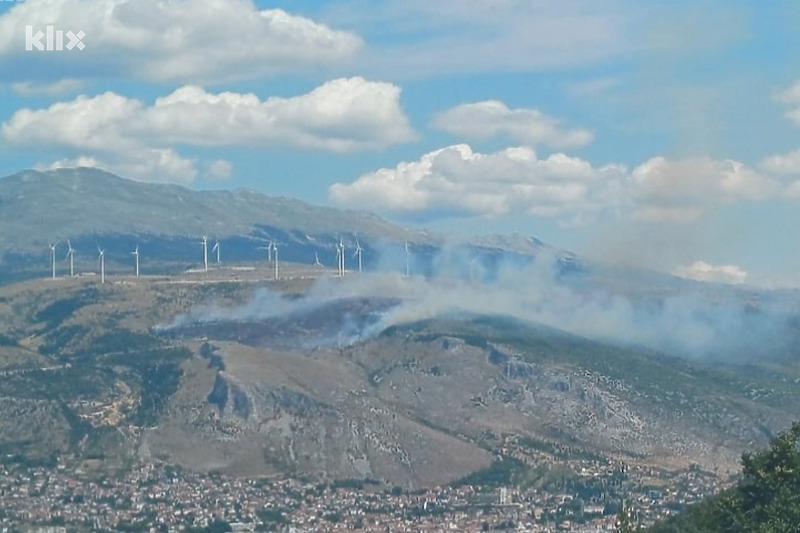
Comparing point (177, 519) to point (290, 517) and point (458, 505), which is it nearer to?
point (290, 517)

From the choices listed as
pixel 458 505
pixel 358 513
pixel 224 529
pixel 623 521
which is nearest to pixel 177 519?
pixel 224 529

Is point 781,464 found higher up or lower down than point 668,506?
higher up

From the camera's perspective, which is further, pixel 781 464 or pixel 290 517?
pixel 290 517

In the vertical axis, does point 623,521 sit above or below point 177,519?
above

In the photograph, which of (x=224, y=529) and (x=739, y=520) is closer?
(x=739, y=520)

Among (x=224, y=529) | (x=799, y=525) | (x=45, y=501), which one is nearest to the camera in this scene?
(x=799, y=525)

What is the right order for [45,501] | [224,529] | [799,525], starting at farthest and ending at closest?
1. [45,501]
2. [224,529]
3. [799,525]

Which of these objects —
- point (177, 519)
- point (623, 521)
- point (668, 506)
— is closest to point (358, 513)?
point (177, 519)

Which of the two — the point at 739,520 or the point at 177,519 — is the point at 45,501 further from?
the point at 739,520

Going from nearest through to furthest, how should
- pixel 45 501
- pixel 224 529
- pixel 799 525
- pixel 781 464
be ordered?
pixel 799 525, pixel 781 464, pixel 224 529, pixel 45 501
